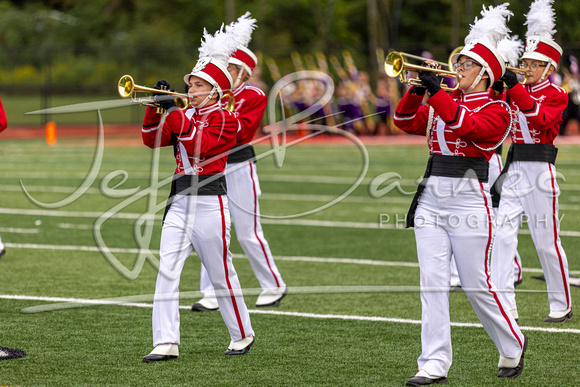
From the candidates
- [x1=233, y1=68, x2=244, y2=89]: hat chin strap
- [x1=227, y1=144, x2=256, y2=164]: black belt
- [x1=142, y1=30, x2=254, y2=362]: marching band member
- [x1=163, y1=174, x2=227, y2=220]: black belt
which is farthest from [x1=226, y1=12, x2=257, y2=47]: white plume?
[x1=163, y1=174, x2=227, y2=220]: black belt

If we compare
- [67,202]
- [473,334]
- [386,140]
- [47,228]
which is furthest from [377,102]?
[473,334]

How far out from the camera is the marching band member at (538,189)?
22.7 feet

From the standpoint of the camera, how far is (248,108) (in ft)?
23.9

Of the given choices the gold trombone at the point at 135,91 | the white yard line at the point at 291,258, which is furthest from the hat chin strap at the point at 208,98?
the white yard line at the point at 291,258

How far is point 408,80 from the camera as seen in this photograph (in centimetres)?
524

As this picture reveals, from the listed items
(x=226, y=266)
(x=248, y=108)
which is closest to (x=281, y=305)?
(x=248, y=108)

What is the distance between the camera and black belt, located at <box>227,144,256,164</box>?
24.8 feet

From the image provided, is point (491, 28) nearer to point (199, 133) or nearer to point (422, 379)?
point (199, 133)

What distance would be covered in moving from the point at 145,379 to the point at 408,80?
7.34 ft

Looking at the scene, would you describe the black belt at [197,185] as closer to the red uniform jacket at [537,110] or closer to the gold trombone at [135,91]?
the gold trombone at [135,91]

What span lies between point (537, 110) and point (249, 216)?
246 cm

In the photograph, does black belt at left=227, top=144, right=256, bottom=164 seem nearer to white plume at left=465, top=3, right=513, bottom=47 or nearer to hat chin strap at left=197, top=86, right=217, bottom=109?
hat chin strap at left=197, top=86, right=217, bottom=109

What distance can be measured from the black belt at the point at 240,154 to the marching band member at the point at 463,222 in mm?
2418

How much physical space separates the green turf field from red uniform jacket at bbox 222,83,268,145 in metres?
1.42
